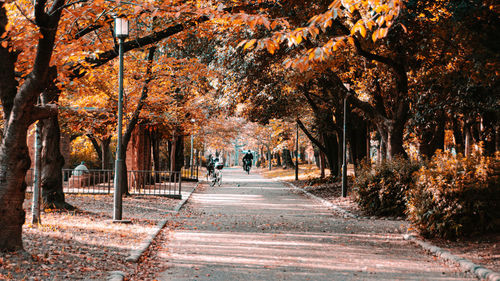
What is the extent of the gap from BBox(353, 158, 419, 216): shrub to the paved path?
1.14 meters

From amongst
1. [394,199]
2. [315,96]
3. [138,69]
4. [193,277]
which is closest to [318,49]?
[193,277]

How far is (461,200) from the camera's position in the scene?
1045cm

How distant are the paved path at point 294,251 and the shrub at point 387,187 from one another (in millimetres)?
1145

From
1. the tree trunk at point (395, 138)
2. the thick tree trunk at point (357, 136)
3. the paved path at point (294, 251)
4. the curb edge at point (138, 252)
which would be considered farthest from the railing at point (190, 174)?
the curb edge at point (138, 252)

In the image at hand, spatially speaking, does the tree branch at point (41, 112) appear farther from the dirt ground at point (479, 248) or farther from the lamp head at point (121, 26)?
the dirt ground at point (479, 248)

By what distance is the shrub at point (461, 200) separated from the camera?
10336 mm

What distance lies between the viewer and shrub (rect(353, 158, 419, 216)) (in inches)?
598

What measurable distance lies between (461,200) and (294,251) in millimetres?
3559

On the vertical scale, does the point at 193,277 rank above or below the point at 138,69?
below

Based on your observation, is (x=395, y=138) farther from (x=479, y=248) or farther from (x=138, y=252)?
(x=138, y=252)

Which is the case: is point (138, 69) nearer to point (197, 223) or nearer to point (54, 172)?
point (54, 172)

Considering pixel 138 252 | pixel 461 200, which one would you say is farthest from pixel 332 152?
pixel 138 252

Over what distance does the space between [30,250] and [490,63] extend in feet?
35.1

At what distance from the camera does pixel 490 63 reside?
12672 millimetres
